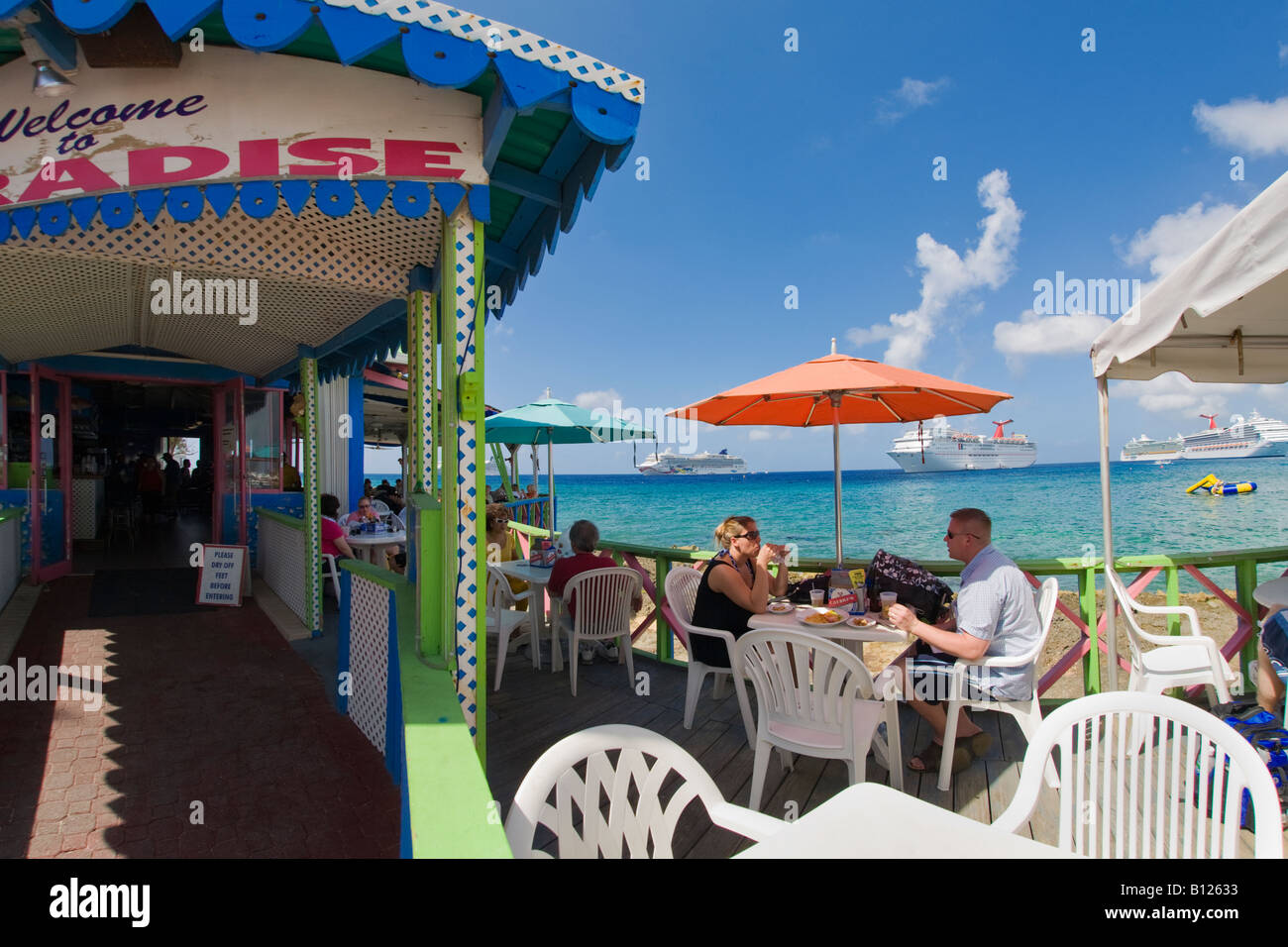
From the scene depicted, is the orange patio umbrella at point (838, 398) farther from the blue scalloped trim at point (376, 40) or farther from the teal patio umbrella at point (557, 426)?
the teal patio umbrella at point (557, 426)

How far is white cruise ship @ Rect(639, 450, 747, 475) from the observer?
231ft

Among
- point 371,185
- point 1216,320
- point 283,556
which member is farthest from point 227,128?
point 283,556

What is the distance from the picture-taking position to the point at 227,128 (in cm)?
222

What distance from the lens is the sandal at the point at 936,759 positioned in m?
3.06

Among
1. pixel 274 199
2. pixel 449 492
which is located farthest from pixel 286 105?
pixel 449 492

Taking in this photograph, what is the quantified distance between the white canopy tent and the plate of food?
1821mm

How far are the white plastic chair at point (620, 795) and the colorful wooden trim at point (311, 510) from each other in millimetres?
4978

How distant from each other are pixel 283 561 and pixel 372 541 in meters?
0.91

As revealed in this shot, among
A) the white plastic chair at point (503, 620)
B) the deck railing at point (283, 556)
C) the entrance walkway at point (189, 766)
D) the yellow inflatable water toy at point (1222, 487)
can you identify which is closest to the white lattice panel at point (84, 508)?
the deck railing at point (283, 556)

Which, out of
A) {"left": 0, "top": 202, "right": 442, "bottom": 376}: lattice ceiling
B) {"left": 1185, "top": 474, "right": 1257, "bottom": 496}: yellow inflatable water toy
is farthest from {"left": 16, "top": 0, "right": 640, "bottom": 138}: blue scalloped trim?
{"left": 1185, "top": 474, "right": 1257, "bottom": 496}: yellow inflatable water toy

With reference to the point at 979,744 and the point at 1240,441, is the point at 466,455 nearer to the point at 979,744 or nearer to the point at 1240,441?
the point at 979,744

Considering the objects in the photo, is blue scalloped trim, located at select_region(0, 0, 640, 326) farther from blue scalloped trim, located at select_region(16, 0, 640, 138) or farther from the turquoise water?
the turquoise water

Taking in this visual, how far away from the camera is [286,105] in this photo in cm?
227
